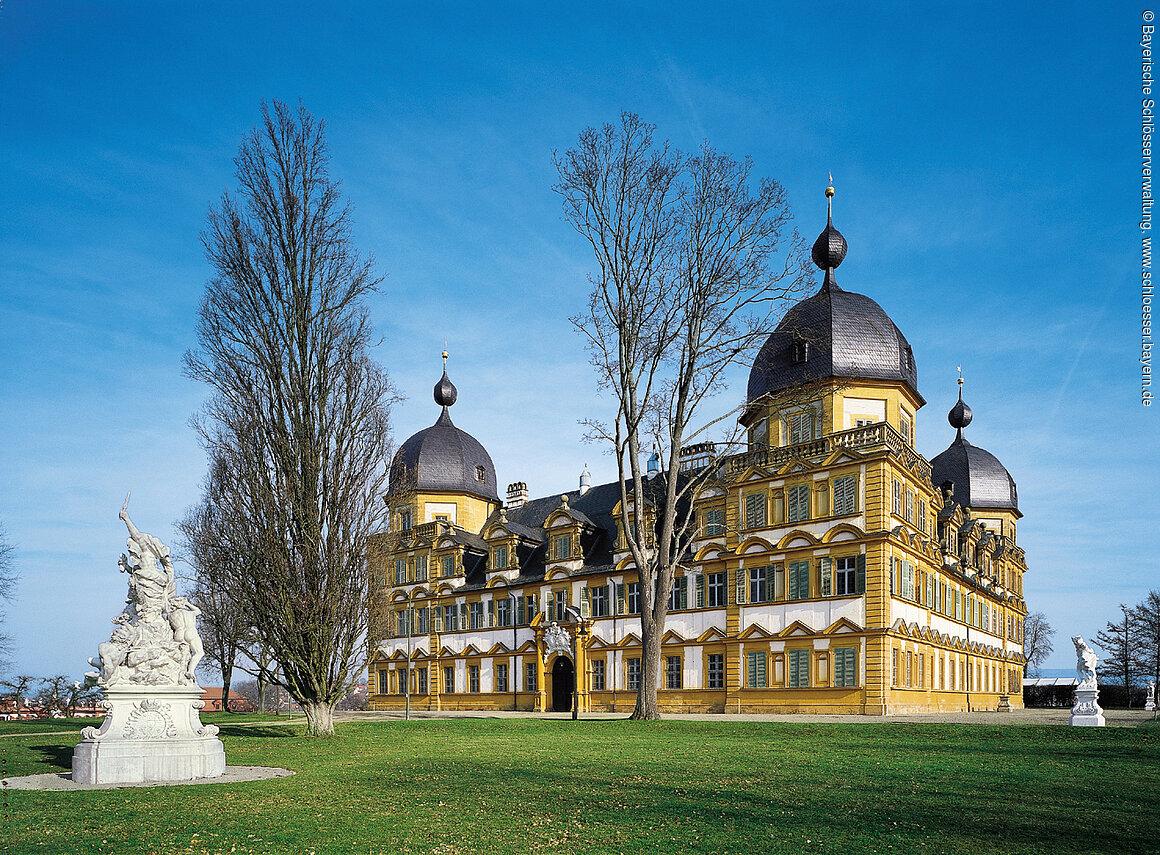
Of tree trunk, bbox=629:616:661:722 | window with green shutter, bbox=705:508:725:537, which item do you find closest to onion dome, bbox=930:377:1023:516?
window with green shutter, bbox=705:508:725:537

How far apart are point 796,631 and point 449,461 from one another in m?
27.5

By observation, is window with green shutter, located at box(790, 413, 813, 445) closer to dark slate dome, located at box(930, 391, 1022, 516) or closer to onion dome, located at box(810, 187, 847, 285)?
onion dome, located at box(810, 187, 847, 285)

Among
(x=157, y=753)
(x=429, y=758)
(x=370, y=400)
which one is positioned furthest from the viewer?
(x=370, y=400)

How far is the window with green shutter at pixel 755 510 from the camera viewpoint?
4041 centimetres

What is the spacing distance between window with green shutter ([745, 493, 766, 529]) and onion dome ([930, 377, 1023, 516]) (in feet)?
78.0

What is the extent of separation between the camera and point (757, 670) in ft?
130

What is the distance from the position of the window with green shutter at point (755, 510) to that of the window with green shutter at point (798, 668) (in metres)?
5.30

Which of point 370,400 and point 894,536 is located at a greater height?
point 370,400

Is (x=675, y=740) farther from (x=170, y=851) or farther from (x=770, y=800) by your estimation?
(x=170, y=851)

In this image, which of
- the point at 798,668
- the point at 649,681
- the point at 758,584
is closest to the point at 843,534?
the point at 758,584

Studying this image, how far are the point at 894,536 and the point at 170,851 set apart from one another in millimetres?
32239

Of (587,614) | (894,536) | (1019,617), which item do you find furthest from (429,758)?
(1019,617)

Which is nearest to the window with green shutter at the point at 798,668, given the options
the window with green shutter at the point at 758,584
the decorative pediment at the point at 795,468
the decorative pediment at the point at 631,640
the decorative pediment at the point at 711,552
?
the window with green shutter at the point at 758,584

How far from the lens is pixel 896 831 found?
898 centimetres
